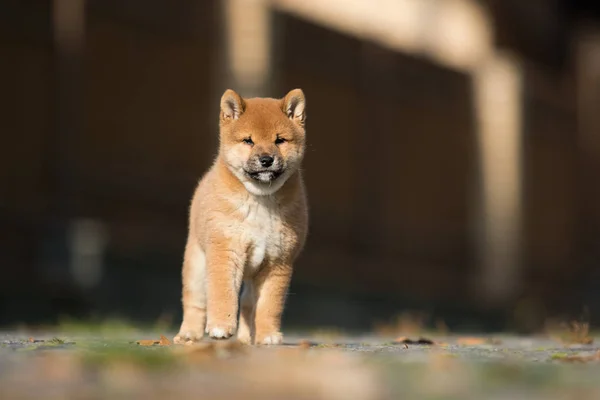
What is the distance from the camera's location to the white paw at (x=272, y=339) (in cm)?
550

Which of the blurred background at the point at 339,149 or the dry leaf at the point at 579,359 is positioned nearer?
the dry leaf at the point at 579,359

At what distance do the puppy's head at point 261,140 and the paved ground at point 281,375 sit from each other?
120 centimetres

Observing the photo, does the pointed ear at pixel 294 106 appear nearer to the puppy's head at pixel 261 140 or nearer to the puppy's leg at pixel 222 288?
the puppy's head at pixel 261 140

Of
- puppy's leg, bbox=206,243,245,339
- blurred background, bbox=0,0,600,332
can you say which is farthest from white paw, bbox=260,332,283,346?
blurred background, bbox=0,0,600,332

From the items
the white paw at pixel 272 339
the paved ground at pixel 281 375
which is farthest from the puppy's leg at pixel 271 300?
the paved ground at pixel 281 375

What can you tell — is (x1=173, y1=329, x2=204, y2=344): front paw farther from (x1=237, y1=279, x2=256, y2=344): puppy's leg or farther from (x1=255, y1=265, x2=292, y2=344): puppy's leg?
(x1=255, y1=265, x2=292, y2=344): puppy's leg

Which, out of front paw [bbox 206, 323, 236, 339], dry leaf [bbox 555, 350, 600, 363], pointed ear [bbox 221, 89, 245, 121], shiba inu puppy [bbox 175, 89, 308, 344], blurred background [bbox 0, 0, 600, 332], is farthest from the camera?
blurred background [bbox 0, 0, 600, 332]

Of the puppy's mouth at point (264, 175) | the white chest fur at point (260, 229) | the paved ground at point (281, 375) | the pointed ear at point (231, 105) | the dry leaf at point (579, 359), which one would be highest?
the pointed ear at point (231, 105)

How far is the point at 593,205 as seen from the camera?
21703mm

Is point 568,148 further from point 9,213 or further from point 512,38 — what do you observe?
point 9,213

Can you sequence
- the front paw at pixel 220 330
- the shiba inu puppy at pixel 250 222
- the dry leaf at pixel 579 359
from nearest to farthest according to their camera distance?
the dry leaf at pixel 579 359 < the front paw at pixel 220 330 < the shiba inu puppy at pixel 250 222

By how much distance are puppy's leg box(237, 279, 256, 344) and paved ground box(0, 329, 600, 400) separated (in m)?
1.36

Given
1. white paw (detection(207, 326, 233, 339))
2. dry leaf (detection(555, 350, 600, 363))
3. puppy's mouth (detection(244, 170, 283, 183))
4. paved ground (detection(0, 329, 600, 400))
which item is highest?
puppy's mouth (detection(244, 170, 283, 183))

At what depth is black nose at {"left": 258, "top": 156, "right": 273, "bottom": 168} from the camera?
17.7 ft
